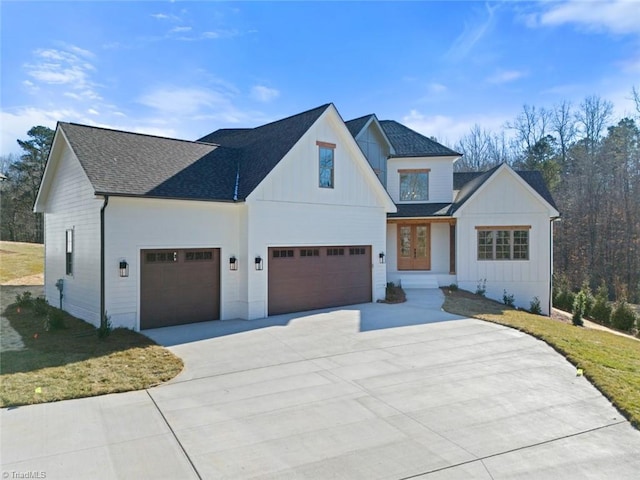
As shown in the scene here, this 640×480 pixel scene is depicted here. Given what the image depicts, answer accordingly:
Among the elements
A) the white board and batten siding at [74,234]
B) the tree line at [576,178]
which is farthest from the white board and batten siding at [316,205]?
the tree line at [576,178]

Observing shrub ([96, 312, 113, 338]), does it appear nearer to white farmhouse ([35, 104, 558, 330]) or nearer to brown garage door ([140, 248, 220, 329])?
white farmhouse ([35, 104, 558, 330])

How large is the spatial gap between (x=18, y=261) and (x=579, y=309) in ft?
104

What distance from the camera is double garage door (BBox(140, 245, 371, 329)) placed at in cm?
1100

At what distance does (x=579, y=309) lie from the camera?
16.9 metres

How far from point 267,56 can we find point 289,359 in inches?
499

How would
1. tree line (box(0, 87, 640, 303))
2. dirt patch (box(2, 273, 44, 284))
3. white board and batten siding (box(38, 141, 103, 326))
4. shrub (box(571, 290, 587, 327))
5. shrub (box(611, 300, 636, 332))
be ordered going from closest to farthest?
1. white board and batten siding (box(38, 141, 103, 326))
2. shrub (box(571, 290, 587, 327))
3. shrub (box(611, 300, 636, 332))
4. dirt patch (box(2, 273, 44, 284))
5. tree line (box(0, 87, 640, 303))

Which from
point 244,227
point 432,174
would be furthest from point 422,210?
point 244,227

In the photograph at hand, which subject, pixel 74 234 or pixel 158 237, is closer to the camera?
pixel 158 237

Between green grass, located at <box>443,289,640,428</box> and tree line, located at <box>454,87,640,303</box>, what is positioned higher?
tree line, located at <box>454,87,640,303</box>

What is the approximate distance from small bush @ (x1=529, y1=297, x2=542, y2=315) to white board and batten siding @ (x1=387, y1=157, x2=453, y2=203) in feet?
19.7

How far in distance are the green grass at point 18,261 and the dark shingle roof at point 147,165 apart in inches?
586

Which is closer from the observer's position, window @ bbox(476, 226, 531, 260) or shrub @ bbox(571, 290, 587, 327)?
shrub @ bbox(571, 290, 587, 327)

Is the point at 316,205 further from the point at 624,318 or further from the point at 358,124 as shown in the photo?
the point at 624,318

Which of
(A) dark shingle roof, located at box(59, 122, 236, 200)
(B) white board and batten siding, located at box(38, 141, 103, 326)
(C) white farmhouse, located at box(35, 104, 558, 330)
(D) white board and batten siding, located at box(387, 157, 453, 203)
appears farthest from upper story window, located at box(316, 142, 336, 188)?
(D) white board and batten siding, located at box(387, 157, 453, 203)
